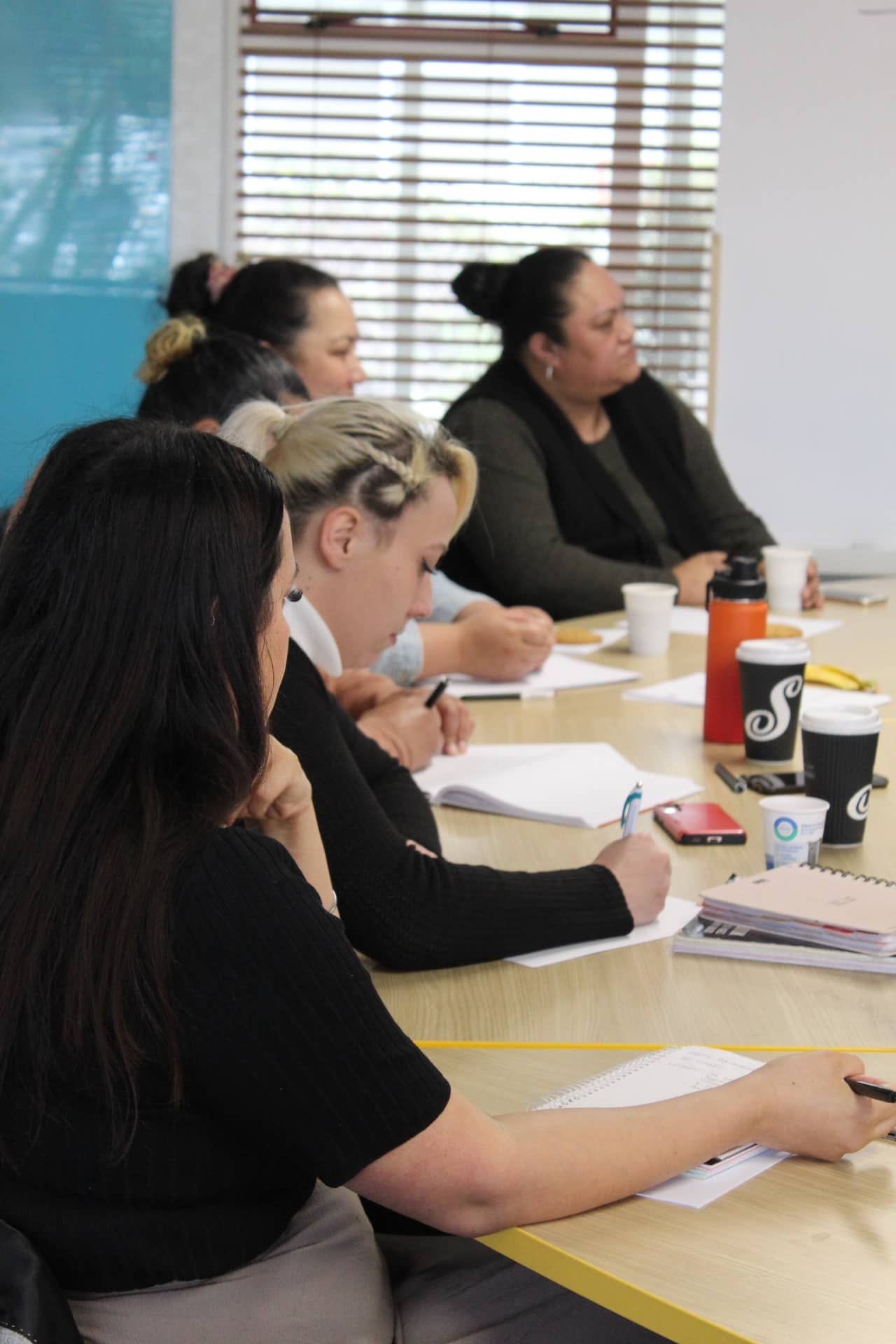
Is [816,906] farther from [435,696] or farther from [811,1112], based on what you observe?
[435,696]

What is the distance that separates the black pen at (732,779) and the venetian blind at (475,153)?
2.67m

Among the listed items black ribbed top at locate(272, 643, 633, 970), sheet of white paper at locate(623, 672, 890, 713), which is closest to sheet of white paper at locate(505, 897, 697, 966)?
black ribbed top at locate(272, 643, 633, 970)

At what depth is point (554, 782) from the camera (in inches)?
67.4

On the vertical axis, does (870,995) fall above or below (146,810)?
below

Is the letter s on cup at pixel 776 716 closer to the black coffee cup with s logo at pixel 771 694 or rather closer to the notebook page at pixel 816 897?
the black coffee cup with s logo at pixel 771 694

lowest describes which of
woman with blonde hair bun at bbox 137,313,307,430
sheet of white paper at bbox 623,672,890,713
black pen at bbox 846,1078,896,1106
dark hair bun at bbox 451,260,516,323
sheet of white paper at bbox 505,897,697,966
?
sheet of white paper at bbox 505,897,697,966

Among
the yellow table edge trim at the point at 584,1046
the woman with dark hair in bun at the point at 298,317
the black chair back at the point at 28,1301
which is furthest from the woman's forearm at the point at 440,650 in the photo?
the black chair back at the point at 28,1301

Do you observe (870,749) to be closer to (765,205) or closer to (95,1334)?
(95,1334)

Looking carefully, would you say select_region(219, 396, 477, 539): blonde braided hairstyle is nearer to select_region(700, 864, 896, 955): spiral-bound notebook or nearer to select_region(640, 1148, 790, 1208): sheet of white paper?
select_region(700, 864, 896, 955): spiral-bound notebook

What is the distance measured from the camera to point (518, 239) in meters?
4.27

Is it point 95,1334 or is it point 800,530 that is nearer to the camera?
point 95,1334

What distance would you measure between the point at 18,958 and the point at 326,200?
148 inches

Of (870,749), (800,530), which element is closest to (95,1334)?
(870,749)

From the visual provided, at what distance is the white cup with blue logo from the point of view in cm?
137
